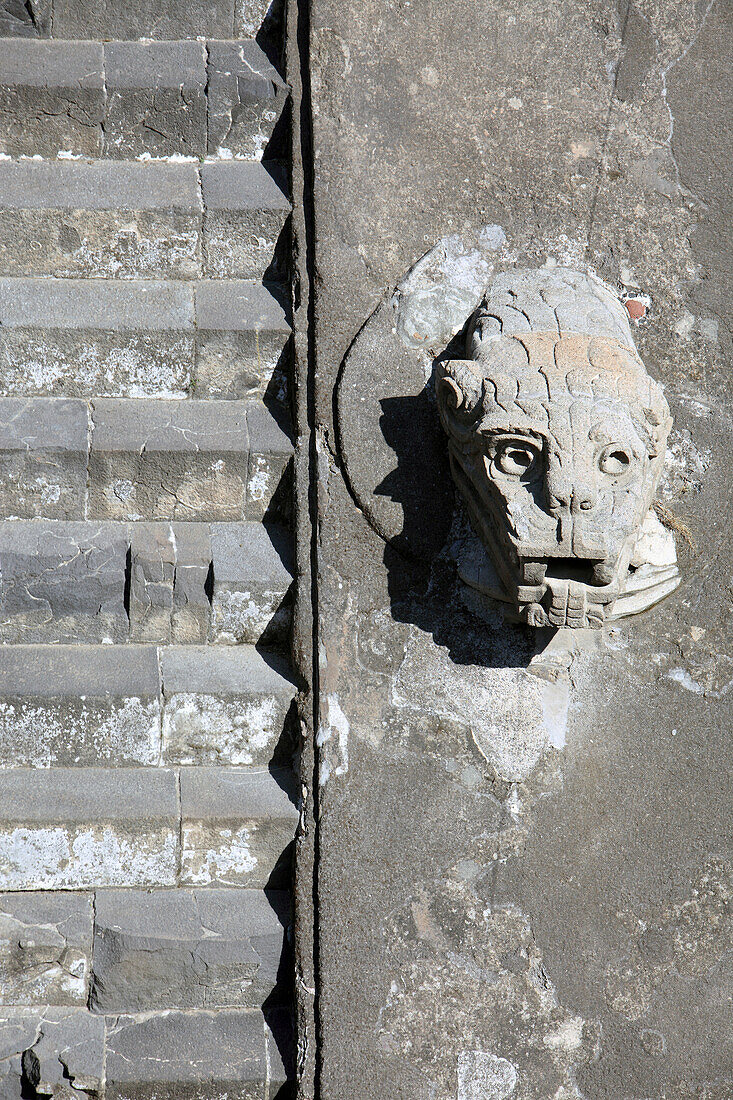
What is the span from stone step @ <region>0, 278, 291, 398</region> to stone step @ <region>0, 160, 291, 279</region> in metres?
0.09

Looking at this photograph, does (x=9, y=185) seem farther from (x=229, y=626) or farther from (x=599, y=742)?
(x=599, y=742)

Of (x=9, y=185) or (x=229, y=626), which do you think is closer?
(x=229, y=626)

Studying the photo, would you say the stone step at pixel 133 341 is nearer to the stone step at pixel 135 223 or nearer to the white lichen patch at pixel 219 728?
the stone step at pixel 135 223

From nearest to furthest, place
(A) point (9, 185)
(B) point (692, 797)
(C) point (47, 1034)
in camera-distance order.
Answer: (C) point (47, 1034)
(B) point (692, 797)
(A) point (9, 185)

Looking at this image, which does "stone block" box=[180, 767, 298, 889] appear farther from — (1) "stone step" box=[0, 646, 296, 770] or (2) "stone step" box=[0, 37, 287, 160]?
(2) "stone step" box=[0, 37, 287, 160]

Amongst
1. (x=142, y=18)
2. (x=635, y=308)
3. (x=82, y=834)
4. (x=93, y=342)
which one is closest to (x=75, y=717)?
(x=82, y=834)

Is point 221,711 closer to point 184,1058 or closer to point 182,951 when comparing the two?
point 182,951

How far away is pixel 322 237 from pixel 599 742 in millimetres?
1776

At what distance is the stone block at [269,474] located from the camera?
3.18 m

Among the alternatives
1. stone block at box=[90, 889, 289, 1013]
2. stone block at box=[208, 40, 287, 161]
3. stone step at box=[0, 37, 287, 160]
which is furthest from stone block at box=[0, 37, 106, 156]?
stone block at box=[90, 889, 289, 1013]

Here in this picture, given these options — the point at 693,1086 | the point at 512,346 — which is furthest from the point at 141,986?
the point at 512,346

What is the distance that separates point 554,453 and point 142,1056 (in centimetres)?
201

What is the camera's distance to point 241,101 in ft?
11.2

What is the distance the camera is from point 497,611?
119 inches
